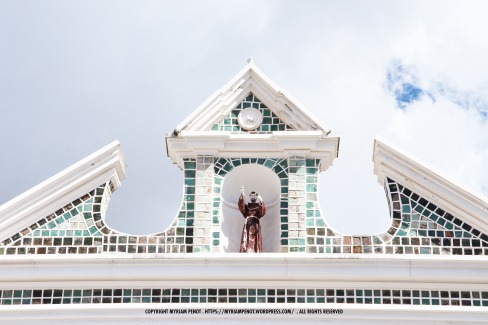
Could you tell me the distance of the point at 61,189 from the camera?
16.0 metres

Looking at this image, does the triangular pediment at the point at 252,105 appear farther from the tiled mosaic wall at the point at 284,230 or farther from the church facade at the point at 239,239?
the tiled mosaic wall at the point at 284,230

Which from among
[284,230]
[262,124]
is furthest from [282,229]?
[262,124]

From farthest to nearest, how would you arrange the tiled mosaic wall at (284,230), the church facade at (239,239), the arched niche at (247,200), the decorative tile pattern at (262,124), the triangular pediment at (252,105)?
the decorative tile pattern at (262,124) < the triangular pediment at (252,105) < the arched niche at (247,200) < the tiled mosaic wall at (284,230) < the church facade at (239,239)

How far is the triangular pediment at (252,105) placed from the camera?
16438mm

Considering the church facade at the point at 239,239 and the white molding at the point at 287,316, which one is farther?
the church facade at the point at 239,239

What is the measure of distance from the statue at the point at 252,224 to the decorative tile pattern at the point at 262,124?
2.66ft

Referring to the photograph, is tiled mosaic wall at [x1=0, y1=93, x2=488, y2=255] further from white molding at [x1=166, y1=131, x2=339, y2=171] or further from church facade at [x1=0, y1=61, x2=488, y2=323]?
white molding at [x1=166, y1=131, x2=339, y2=171]

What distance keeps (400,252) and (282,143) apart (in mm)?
2025

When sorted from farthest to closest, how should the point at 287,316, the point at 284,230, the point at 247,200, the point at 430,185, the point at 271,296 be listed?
1. the point at 247,200
2. the point at 430,185
3. the point at 284,230
4. the point at 271,296
5. the point at 287,316

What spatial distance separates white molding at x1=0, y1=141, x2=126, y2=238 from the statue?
1669mm

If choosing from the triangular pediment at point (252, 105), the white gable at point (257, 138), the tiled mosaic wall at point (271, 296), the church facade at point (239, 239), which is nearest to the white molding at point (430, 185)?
the church facade at point (239, 239)

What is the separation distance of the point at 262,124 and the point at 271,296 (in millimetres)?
2446

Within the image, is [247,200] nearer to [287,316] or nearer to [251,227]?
[251,227]

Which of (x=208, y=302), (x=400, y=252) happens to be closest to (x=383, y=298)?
(x=400, y=252)
